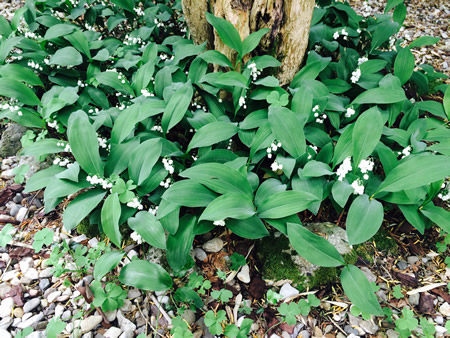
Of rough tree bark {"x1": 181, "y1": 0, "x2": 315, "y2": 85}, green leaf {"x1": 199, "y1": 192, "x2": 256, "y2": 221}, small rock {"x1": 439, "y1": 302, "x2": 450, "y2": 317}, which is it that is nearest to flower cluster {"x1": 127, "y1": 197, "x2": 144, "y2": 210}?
green leaf {"x1": 199, "y1": 192, "x2": 256, "y2": 221}

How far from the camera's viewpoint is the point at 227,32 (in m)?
2.16

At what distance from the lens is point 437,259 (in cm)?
196

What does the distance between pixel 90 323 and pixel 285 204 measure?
118cm

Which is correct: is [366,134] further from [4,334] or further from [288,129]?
[4,334]

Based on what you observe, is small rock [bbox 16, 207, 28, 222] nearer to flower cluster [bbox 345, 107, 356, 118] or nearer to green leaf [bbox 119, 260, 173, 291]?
green leaf [bbox 119, 260, 173, 291]

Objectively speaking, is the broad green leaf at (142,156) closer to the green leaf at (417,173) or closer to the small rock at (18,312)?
the small rock at (18,312)

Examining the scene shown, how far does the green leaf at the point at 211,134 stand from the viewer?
197 cm

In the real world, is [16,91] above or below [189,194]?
above

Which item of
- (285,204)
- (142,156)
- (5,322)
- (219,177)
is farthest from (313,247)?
(5,322)

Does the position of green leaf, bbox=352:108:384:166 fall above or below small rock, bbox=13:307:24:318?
above

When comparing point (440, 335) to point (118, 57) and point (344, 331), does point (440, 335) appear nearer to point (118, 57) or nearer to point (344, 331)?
point (344, 331)

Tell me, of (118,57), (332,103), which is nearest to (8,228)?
(118,57)

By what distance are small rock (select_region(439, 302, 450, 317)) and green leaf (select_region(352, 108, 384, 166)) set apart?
0.90m

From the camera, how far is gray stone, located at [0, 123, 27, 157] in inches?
102
